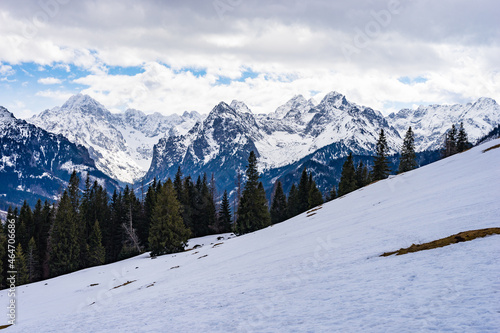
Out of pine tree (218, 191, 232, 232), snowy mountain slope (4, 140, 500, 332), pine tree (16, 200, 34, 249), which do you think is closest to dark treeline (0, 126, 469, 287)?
pine tree (16, 200, 34, 249)

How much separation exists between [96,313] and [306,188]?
7501 centimetres

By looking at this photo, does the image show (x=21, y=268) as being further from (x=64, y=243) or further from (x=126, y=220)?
(x=126, y=220)

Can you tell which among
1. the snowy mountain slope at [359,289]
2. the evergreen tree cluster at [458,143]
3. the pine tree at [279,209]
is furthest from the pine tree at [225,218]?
the snowy mountain slope at [359,289]

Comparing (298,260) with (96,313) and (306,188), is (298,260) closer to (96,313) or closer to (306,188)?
(96,313)

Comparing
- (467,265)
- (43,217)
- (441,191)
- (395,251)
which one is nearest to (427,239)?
(395,251)

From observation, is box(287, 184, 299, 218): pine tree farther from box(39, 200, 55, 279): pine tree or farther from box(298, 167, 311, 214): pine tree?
box(39, 200, 55, 279): pine tree

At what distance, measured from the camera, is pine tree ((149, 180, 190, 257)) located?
46.9 metres

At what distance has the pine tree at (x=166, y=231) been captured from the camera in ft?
154

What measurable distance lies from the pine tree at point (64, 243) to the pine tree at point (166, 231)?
18.7 m

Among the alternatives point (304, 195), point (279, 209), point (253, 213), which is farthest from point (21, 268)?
point (304, 195)

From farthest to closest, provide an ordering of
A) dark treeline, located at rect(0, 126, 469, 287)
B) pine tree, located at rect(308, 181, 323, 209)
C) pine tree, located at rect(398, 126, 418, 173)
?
pine tree, located at rect(398, 126, 418, 173), pine tree, located at rect(308, 181, 323, 209), dark treeline, located at rect(0, 126, 469, 287)

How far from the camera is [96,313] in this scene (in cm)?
1431

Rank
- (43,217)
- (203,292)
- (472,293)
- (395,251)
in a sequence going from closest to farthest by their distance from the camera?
(472,293)
(395,251)
(203,292)
(43,217)

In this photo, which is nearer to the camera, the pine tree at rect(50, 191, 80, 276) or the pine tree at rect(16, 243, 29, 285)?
the pine tree at rect(16, 243, 29, 285)
